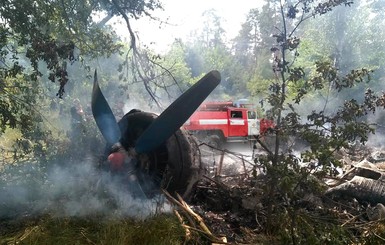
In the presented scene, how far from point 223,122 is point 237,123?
27.3 inches

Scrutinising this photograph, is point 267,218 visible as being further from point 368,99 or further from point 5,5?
point 5,5

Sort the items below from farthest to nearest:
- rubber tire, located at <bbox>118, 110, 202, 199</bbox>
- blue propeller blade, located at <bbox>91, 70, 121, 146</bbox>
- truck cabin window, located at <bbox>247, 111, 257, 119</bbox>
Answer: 1. truck cabin window, located at <bbox>247, 111, 257, 119</bbox>
2. blue propeller blade, located at <bbox>91, 70, 121, 146</bbox>
3. rubber tire, located at <bbox>118, 110, 202, 199</bbox>

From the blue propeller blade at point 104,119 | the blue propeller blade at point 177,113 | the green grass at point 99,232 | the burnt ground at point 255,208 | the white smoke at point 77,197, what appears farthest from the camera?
the blue propeller blade at point 104,119

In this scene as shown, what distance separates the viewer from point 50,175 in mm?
6867

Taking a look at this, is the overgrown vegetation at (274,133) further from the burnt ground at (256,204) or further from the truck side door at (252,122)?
the truck side door at (252,122)

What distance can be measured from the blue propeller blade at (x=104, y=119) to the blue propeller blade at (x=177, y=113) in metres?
0.72

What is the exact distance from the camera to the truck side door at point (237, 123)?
14648 mm

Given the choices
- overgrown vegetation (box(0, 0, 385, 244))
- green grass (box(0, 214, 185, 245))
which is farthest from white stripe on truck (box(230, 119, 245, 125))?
green grass (box(0, 214, 185, 245))

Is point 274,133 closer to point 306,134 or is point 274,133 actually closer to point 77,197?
point 306,134

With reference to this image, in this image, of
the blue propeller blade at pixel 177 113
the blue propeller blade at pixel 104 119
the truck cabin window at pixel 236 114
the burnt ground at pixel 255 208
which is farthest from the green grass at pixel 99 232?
the truck cabin window at pixel 236 114

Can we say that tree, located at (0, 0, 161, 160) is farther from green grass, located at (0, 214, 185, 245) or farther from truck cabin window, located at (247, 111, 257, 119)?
truck cabin window, located at (247, 111, 257, 119)

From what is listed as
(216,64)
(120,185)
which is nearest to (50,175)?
(120,185)

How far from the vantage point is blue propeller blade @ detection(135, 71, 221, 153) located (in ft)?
14.2

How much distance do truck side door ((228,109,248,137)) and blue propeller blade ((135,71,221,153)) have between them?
9.95 m
